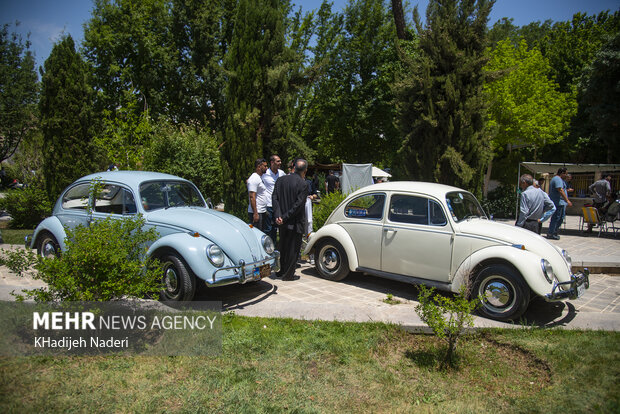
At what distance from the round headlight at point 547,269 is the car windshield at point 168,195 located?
5258 millimetres

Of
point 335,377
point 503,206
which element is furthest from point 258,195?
point 503,206

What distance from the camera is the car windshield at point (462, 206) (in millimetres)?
5820

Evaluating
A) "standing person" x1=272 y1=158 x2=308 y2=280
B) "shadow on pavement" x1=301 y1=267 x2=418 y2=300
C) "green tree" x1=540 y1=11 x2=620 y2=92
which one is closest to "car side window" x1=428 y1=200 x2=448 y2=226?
"shadow on pavement" x1=301 y1=267 x2=418 y2=300

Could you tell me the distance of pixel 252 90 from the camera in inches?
405

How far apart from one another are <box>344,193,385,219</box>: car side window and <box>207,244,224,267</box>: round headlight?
2.48 m

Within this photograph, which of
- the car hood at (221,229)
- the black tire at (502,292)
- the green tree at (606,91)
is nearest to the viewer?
the black tire at (502,292)

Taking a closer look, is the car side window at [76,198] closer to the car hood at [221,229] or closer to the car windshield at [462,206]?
the car hood at [221,229]

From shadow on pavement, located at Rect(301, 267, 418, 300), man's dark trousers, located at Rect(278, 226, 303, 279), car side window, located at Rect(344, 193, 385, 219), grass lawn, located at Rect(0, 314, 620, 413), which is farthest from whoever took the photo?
man's dark trousers, located at Rect(278, 226, 303, 279)

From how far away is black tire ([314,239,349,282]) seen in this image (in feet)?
22.3

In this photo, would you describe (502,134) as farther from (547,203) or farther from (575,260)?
(575,260)

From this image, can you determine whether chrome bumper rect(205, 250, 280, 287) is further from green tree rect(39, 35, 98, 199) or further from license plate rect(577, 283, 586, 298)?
green tree rect(39, 35, 98, 199)

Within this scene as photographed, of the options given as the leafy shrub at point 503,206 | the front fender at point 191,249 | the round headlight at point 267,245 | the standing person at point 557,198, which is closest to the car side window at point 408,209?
the round headlight at point 267,245

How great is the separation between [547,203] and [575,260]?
246 centimetres

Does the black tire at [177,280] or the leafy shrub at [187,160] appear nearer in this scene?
the black tire at [177,280]
